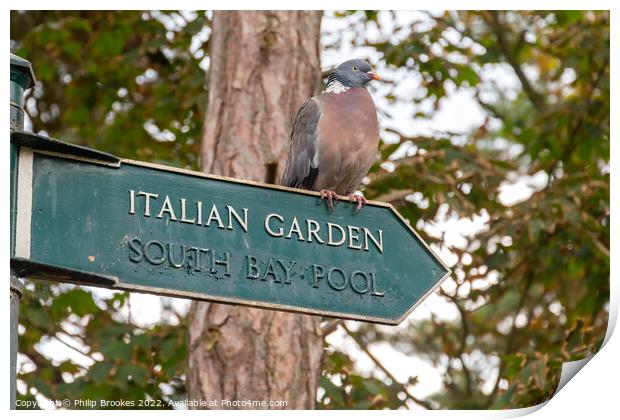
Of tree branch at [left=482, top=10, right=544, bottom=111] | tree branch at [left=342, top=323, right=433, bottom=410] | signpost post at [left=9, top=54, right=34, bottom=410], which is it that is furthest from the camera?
tree branch at [left=482, top=10, right=544, bottom=111]

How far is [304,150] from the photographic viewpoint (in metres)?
3.69

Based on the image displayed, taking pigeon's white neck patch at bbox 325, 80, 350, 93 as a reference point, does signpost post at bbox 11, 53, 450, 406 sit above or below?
below

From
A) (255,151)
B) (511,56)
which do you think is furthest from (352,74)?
(511,56)

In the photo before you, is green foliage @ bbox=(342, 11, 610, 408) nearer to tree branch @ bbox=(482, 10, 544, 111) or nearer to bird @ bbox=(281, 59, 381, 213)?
tree branch @ bbox=(482, 10, 544, 111)

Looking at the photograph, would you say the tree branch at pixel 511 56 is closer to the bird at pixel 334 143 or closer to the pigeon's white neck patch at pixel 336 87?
the pigeon's white neck patch at pixel 336 87

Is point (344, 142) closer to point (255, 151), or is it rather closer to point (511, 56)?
point (255, 151)

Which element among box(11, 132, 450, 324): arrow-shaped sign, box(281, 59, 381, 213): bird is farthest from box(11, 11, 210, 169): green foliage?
box(11, 132, 450, 324): arrow-shaped sign

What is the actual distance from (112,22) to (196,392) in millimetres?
2836

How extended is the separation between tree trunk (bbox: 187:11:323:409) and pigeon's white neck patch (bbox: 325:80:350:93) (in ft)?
1.31

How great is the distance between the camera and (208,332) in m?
3.88

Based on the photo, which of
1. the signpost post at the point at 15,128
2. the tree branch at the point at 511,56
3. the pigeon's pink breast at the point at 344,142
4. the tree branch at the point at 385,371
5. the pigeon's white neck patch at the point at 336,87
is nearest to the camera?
the signpost post at the point at 15,128

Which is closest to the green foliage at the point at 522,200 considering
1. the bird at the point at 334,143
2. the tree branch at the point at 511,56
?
the tree branch at the point at 511,56

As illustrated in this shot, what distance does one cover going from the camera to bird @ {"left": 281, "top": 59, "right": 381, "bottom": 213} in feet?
11.9

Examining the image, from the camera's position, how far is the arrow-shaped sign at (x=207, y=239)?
1950mm
